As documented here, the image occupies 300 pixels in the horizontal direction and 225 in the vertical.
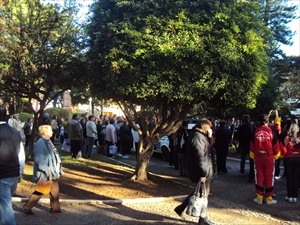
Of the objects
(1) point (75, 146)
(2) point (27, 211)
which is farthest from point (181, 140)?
(2) point (27, 211)

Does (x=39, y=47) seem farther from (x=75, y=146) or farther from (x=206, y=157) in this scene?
(x=206, y=157)

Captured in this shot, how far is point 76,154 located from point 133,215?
7.94m

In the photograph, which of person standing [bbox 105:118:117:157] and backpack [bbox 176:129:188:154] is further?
person standing [bbox 105:118:117:157]

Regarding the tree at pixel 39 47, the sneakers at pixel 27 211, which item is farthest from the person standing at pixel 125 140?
the sneakers at pixel 27 211

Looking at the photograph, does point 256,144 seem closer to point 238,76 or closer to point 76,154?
point 238,76

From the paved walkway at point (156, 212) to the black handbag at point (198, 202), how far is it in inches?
20.9

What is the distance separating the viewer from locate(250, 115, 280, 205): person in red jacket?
8.03m

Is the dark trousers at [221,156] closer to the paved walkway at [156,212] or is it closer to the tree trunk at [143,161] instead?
the paved walkway at [156,212]

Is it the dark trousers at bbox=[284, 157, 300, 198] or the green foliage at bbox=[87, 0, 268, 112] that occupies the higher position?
the green foliage at bbox=[87, 0, 268, 112]

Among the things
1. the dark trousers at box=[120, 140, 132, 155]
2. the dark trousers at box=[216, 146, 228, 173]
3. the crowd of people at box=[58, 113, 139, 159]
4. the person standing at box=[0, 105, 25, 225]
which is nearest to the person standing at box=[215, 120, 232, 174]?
the dark trousers at box=[216, 146, 228, 173]

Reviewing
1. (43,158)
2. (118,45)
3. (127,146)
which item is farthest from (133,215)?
(127,146)

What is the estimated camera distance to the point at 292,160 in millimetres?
8172

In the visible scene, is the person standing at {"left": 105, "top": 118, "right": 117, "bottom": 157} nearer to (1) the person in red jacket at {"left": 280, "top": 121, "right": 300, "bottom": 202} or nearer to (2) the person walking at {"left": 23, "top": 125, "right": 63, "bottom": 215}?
(1) the person in red jacket at {"left": 280, "top": 121, "right": 300, "bottom": 202}

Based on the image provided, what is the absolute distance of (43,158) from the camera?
654 centimetres
